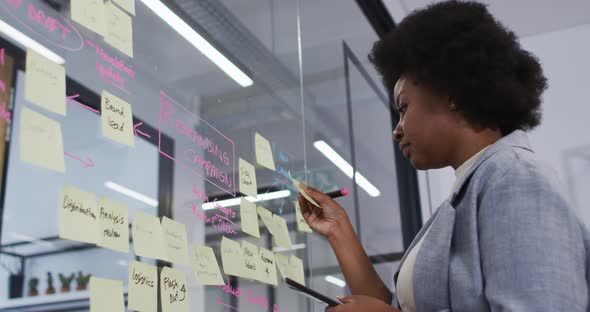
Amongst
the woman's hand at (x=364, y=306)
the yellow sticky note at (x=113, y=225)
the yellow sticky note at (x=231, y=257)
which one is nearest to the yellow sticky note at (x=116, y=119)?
the yellow sticky note at (x=113, y=225)

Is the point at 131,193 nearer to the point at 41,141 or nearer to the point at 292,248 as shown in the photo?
the point at 41,141

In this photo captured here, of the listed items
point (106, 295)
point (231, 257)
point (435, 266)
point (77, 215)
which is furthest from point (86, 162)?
point (435, 266)

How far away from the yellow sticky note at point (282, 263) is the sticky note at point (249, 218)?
0.10 m

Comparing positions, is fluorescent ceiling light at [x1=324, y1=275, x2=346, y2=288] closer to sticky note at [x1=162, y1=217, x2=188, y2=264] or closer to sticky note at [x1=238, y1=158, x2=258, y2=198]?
sticky note at [x1=238, y1=158, x2=258, y2=198]

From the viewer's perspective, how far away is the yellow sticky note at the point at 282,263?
147 cm

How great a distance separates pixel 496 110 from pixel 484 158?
148 mm

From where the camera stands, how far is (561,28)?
3.29 meters

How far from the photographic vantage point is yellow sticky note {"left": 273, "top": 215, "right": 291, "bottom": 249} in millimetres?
1489

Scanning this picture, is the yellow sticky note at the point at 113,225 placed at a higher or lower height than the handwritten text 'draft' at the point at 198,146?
lower

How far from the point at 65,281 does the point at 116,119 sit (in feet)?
0.85

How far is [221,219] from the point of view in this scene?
1291 millimetres

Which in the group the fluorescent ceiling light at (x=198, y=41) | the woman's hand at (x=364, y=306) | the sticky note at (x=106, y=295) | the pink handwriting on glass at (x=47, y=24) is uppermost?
the fluorescent ceiling light at (x=198, y=41)

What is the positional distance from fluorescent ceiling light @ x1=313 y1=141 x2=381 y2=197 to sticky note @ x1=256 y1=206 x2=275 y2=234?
442mm

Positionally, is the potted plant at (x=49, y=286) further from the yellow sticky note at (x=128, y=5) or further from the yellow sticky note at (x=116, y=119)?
the yellow sticky note at (x=128, y=5)
